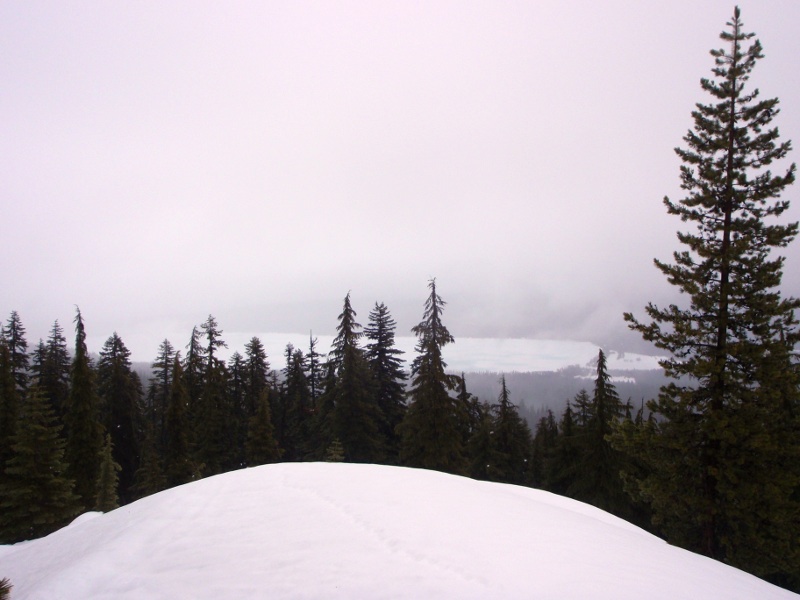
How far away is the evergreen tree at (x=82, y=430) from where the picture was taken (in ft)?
90.1

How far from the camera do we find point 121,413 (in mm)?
37281

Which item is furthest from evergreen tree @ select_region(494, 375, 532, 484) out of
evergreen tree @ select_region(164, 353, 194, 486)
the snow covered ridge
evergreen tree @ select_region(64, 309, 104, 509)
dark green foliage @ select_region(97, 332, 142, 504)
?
dark green foliage @ select_region(97, 332, 142, 504)

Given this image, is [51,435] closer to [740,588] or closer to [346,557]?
[346,557]

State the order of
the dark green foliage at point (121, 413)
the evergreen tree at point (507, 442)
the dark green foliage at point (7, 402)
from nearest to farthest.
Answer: the dark green foliage at point (7, 402)
the evergreen tree at point (507, 442)
the dark green foliage at point (121, 413)

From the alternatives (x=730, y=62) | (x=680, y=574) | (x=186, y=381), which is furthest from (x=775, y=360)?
(x=186, y=381)

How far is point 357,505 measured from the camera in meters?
6.38

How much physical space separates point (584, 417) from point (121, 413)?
41.6m

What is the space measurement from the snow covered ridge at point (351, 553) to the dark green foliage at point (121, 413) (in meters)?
35.2

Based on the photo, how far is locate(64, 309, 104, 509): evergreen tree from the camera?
2747 centimetres

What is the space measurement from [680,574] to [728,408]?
32.5 ft

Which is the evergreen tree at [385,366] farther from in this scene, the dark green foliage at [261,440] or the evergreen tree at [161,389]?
the evergreen tree at [161,389]

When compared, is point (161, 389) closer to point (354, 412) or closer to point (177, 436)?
point (177, 436)

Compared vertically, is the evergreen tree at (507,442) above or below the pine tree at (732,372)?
below

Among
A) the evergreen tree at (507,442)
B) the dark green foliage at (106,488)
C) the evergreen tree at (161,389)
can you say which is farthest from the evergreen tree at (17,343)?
the evergreen tree at (507,442)
